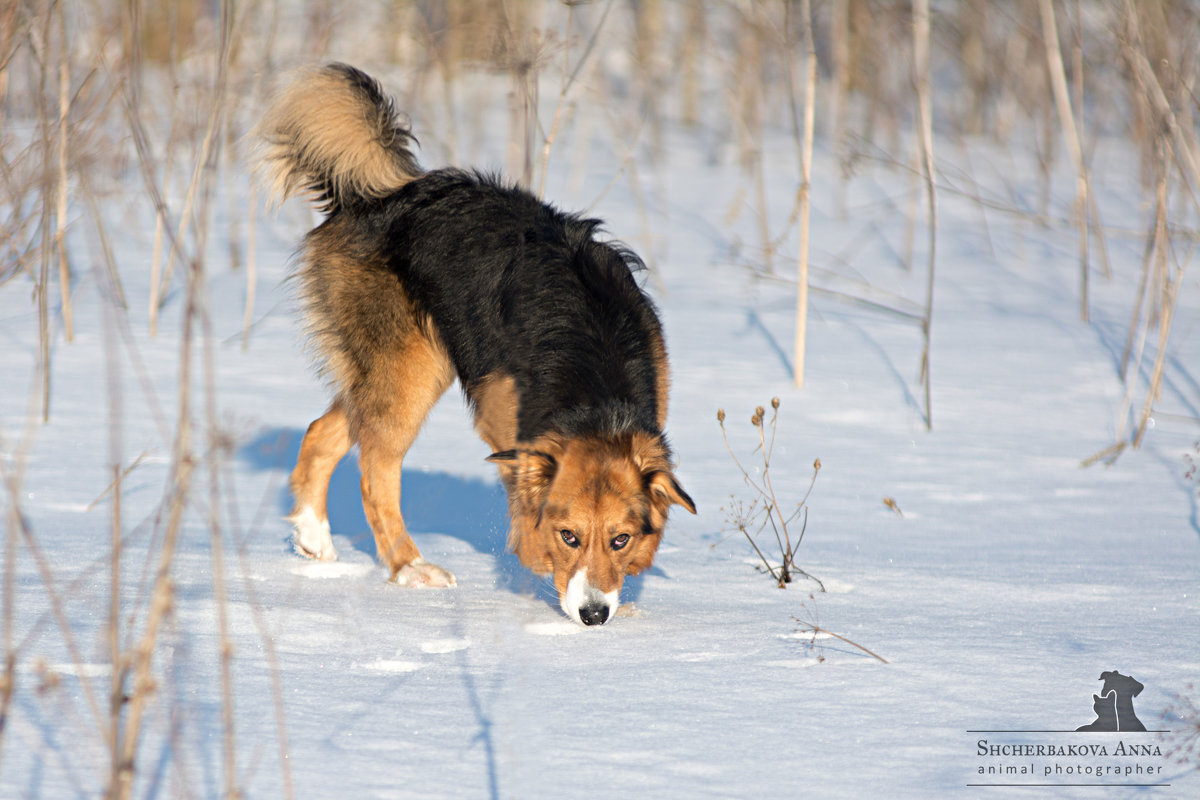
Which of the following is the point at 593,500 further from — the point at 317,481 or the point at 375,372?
the point at 317,481

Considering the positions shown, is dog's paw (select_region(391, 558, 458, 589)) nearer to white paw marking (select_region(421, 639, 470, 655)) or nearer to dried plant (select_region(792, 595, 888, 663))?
white paw marking (select_region(421, 639, 470, 655))

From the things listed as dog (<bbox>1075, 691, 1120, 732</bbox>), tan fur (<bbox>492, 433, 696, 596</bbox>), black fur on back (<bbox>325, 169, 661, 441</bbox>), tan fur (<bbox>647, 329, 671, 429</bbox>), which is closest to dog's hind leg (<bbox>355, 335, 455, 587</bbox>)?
black fur on back (<bbox>325, 169, 661, 441</bbox>)

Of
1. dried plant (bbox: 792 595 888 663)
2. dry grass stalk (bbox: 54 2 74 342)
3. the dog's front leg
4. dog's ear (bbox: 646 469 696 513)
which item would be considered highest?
dry grass stalk (bbox: 54 2 74 342)

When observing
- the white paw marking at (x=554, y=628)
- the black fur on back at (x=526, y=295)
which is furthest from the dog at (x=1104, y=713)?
the black fur on back at (x=526, y=295)

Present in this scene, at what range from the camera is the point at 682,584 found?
13.9ft

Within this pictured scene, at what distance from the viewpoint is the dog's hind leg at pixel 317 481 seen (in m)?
4.39

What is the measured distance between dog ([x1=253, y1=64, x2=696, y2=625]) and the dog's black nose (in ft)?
0.50

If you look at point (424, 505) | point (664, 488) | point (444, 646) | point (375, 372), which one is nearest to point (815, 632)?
point (664, 488)

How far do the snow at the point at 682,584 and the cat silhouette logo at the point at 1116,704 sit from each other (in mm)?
45

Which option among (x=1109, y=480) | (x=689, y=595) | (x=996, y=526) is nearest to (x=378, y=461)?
(x=689, y=595)

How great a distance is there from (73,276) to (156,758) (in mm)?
6939

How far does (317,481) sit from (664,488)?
168 cm

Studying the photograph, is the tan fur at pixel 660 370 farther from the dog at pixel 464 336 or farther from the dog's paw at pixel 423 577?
the dog's paw at pixel 423 577

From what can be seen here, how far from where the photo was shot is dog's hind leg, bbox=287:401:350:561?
4.39 metres
